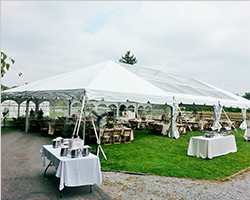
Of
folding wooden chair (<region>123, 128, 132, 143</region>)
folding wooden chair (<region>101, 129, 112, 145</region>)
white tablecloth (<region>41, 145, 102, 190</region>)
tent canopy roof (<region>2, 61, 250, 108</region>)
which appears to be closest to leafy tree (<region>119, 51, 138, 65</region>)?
tent canopy roof (<region>2, 61, 250, 108</region>)

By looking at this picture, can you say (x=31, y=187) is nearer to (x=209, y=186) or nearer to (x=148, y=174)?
(x=148, y=174)

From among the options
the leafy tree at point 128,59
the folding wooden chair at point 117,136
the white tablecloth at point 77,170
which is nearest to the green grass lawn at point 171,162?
the folding wooden chair at point 117,136

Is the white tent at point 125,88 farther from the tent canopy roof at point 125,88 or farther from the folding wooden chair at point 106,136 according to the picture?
the folding wooden chair at point 106,136

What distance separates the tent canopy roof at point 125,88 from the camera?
7.87 m

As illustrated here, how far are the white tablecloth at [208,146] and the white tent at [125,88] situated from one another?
2.47 m

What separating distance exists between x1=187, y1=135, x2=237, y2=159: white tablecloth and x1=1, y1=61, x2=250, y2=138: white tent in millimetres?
2467

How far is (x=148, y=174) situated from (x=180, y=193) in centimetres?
121

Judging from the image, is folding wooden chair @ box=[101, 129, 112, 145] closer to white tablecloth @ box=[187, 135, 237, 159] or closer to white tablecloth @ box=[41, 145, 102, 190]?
white tablecloth @ box=[187, 135, 237, 159]

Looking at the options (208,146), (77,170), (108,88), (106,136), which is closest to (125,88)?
(108,88)

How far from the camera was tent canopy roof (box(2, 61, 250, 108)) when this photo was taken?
25.8ft

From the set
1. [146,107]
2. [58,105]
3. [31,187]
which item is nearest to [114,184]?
[31,187]

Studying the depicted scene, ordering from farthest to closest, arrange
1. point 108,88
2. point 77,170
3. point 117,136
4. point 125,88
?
point 117,136 < point 125,88 < point 108,88 < point 77,170

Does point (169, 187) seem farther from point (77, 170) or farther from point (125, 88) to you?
point (125, 88)

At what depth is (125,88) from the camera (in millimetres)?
8609
